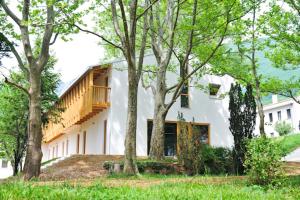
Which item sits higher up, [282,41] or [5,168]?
[282,41]

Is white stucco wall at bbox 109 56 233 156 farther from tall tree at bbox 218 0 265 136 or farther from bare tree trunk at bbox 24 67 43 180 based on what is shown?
bare tree trunk at bbox 24 67 43 180

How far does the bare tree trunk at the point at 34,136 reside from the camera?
1190 cm

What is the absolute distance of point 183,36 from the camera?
766 inches

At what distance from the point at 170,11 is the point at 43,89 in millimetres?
9357

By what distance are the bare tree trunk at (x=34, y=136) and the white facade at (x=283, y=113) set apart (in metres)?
42.6

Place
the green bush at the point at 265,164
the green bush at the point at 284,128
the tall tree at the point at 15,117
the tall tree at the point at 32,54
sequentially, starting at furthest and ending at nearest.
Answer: the green bush at the point at 284,128 < the tall tree at the point at 15,117 < the tall tree at the point at 32,54 < the green bush at the point at 265,164

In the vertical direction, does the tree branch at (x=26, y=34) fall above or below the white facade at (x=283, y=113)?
below

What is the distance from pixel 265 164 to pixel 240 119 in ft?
26.1

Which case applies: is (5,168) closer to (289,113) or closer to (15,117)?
(15,117)

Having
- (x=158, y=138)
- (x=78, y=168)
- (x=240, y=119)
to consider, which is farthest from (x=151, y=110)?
(x=240, y=119)

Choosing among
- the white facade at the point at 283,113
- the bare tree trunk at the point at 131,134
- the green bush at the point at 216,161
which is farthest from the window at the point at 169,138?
the white facade at the point at 283,113

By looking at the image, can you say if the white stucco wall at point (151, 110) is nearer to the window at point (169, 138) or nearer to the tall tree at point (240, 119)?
the window at point (169, 138)

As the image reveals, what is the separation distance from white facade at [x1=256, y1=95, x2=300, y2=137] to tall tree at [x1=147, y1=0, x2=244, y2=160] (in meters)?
34.8

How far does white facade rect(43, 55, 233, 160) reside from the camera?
22297mm
